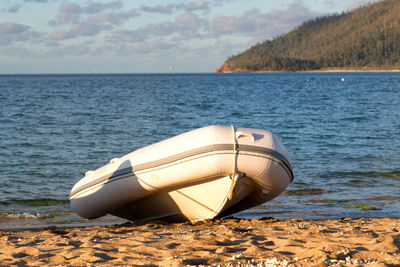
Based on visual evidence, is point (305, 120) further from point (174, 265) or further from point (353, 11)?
point (353, 11)

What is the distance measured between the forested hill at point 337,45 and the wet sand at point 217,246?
460ft

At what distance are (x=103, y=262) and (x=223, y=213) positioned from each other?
7.80 ft

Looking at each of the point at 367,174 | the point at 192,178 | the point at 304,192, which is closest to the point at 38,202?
the point at 192,178

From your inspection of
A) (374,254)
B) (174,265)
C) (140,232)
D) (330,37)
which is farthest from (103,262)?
(330,37)

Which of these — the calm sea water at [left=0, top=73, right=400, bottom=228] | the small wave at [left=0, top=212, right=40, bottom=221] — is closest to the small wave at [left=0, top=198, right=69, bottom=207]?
the calm sea water at [left=0, top=73, right=400, bottom=228]

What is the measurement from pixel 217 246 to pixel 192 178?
1.18m

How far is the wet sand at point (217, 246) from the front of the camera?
3283mm

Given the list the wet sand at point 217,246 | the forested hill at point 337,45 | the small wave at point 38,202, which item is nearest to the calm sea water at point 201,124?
the small wave at point 38,202

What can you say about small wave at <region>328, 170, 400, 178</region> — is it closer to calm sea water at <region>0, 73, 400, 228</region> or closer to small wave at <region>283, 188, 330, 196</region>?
calm sea water at <region>0, 73, 400, 228</region>

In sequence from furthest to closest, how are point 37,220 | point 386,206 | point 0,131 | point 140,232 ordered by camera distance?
1. point 0,131
2. point 386,206
3. point 37,220
4. point 140,232

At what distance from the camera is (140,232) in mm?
4668

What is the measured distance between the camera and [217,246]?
3.78m

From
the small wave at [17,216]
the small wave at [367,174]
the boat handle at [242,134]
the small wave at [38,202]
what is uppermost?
the boat handle at [242,134]

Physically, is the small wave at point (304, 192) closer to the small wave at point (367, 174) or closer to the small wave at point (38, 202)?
the small wave at point (367, 174)
